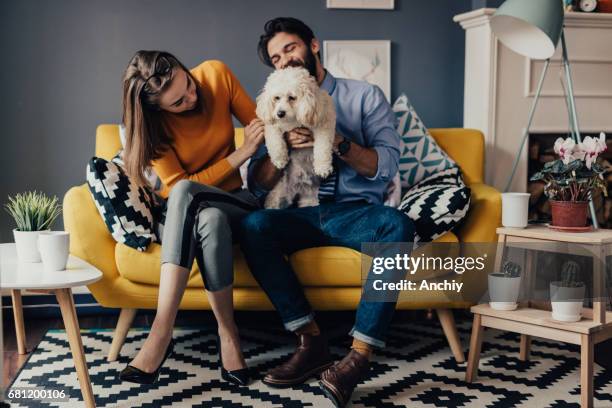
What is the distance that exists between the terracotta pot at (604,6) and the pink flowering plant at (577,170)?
1.25 metres

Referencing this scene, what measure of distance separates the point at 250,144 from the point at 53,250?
708mm

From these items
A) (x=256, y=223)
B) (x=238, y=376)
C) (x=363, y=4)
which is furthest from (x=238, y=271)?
(x=363, y=4)

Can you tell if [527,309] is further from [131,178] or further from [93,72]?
[93,72]

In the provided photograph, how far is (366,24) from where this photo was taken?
2.99 metres

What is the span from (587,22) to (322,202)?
151 cm

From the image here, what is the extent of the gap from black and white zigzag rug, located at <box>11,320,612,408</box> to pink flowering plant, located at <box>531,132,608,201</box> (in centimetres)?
56

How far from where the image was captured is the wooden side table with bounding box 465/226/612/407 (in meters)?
1.81

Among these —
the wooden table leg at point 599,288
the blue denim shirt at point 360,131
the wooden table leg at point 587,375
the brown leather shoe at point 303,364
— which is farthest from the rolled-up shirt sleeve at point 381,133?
the wooden table leg at point 587,375

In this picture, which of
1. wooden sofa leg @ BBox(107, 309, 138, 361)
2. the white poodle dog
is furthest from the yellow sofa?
the white poodle dog

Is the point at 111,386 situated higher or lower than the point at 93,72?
lower

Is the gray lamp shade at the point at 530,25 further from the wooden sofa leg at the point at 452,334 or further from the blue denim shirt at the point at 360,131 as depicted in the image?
the wooden sofa leg at the point at 452,334

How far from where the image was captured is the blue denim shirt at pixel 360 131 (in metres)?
2.28

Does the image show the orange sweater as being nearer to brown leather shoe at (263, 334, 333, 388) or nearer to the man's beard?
the man's beard

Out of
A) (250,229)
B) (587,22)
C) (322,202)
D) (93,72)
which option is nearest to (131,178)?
(250,229)
